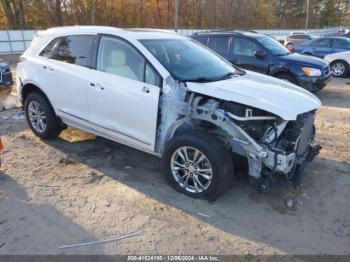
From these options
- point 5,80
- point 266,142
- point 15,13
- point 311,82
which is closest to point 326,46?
point 311,82

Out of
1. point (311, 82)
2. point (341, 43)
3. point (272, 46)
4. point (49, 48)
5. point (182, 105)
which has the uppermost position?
point (49, 48)

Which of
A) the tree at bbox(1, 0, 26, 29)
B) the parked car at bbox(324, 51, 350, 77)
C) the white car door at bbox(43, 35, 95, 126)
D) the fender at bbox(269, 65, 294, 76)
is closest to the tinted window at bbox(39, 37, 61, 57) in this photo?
the white car door at bbox(43, 35, 95, 126)

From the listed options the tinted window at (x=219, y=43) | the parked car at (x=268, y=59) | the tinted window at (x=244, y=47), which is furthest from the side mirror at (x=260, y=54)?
the tinted window at (x=219, y=43)

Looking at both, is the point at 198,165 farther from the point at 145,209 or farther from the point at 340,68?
the point at 340,68

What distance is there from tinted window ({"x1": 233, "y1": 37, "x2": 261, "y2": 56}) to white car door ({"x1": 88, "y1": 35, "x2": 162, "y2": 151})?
5943 mm

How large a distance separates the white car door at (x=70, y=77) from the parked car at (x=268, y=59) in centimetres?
575

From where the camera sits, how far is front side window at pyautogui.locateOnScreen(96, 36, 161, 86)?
448cm

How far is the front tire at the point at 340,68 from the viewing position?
14.1m

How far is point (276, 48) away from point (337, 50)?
22.3ft

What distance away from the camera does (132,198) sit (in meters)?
4.33

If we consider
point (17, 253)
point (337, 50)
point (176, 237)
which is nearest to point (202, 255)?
point (176, 237)

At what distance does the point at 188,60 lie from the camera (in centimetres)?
493

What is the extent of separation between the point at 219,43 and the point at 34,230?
320 inches

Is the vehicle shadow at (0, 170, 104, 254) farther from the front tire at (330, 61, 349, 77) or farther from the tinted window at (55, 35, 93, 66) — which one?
the front tire at (330, 61, 349, 77)
